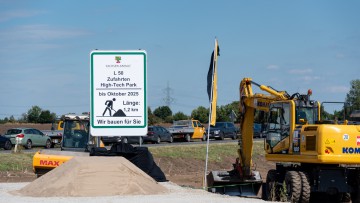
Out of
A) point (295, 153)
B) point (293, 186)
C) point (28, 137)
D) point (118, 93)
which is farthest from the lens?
point (28, 137)

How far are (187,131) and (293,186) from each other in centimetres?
3887

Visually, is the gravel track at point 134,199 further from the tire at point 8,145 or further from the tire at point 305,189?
the tire at point 8,145

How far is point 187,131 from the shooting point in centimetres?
5941

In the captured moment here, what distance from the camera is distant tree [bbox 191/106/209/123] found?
10700 cm

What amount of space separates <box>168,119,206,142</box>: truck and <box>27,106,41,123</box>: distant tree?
43.6 metres

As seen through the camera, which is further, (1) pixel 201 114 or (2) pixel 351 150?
(1) pixel 201 114

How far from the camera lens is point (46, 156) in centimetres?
2234

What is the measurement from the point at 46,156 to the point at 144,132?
5.69 m

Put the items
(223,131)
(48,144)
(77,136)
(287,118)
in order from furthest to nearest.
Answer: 1. (223,131)
2. (48,144)
3. (77,136)
4. (287,118)

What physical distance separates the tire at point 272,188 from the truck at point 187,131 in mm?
35502

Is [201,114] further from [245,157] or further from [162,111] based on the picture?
[245,157]

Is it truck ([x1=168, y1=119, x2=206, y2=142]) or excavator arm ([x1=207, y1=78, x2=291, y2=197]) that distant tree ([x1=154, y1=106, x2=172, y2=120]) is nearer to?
truck ([x1=168, y1=119, x2=206, y2=142])

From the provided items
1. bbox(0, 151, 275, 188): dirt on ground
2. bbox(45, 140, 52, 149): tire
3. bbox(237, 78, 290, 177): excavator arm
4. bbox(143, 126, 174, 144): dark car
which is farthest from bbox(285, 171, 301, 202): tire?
bbox(143, 126, 174, 144): dark car

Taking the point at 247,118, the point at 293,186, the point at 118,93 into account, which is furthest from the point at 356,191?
the point at 118,93
